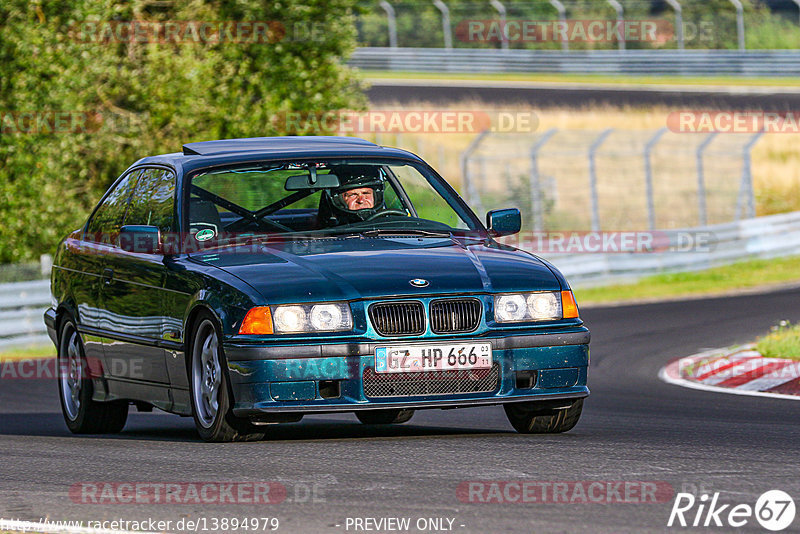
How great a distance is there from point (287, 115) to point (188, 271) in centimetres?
1570

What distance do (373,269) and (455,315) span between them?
49 cm

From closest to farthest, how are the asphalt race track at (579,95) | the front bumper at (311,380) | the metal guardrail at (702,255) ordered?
the front bumper at (311,380)
the metal guardrail at (702,255)
the asphalt race track at (579,95)

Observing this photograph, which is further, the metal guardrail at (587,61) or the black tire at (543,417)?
the metal guardrail at (587,61)

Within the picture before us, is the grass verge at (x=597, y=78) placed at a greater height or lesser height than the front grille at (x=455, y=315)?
lesser

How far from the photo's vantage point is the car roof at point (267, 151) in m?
9.15

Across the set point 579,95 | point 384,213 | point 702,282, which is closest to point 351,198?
point 384,213

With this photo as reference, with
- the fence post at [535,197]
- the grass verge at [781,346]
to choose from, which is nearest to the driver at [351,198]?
the grass verge at [781,346]

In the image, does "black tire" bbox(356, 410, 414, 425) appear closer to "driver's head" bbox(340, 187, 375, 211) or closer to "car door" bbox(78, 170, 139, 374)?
"driver's head" bbox(340, 187, 375, 211)

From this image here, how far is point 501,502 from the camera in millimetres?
6148

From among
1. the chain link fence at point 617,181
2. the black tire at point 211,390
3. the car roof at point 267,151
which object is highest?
the car roof at point 267,151

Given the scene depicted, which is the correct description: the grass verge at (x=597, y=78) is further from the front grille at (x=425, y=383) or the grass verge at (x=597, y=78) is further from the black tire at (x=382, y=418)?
the front grille at (x=425, y=383)

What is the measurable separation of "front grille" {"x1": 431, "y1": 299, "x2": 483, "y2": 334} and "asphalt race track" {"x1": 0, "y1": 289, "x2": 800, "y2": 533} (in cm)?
60

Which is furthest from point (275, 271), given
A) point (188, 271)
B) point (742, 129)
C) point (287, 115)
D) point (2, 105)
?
point (742, 129)

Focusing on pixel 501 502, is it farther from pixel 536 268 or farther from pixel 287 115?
pixel 287 115
